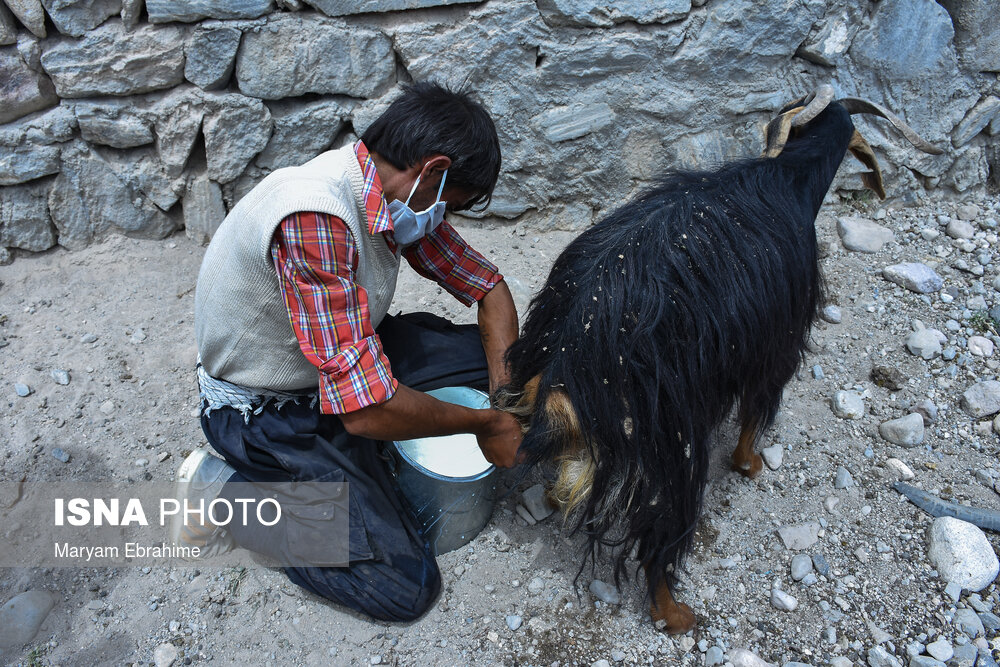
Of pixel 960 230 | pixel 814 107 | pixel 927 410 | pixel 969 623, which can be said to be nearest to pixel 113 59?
pixel 814 107

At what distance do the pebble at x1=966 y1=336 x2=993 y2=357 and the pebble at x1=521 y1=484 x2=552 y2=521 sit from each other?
193 centimetres

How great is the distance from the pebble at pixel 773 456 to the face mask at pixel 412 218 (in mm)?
1444

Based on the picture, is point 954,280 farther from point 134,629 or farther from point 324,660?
point 134,629

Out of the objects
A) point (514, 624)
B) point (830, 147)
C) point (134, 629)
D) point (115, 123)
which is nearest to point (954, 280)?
point (830, 147)

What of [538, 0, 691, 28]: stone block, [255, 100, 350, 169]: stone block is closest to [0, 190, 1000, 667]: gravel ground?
[255, 100, 350, 169]: stone block

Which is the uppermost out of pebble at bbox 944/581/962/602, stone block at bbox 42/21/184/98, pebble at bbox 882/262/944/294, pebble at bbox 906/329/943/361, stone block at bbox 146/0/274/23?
stone block at bbox 146/0/274/23

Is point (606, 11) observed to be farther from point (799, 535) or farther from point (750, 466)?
point (799, 535)

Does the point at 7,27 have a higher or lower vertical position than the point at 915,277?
higher

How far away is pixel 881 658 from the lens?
1.89 metres

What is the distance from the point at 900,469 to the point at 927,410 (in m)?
0.37

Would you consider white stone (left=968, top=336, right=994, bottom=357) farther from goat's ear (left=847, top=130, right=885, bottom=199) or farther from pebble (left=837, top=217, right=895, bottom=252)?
goat's ear (left=847, top=130, right=885, bottom=199)

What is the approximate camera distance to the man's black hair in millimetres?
1793

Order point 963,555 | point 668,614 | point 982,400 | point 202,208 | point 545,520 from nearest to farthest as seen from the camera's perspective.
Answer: point 668,614 → point 963,555 → point 545,520 → point 982,400 → point 202,208

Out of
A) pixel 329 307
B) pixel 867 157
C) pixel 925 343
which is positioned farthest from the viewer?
pixel 925 343
